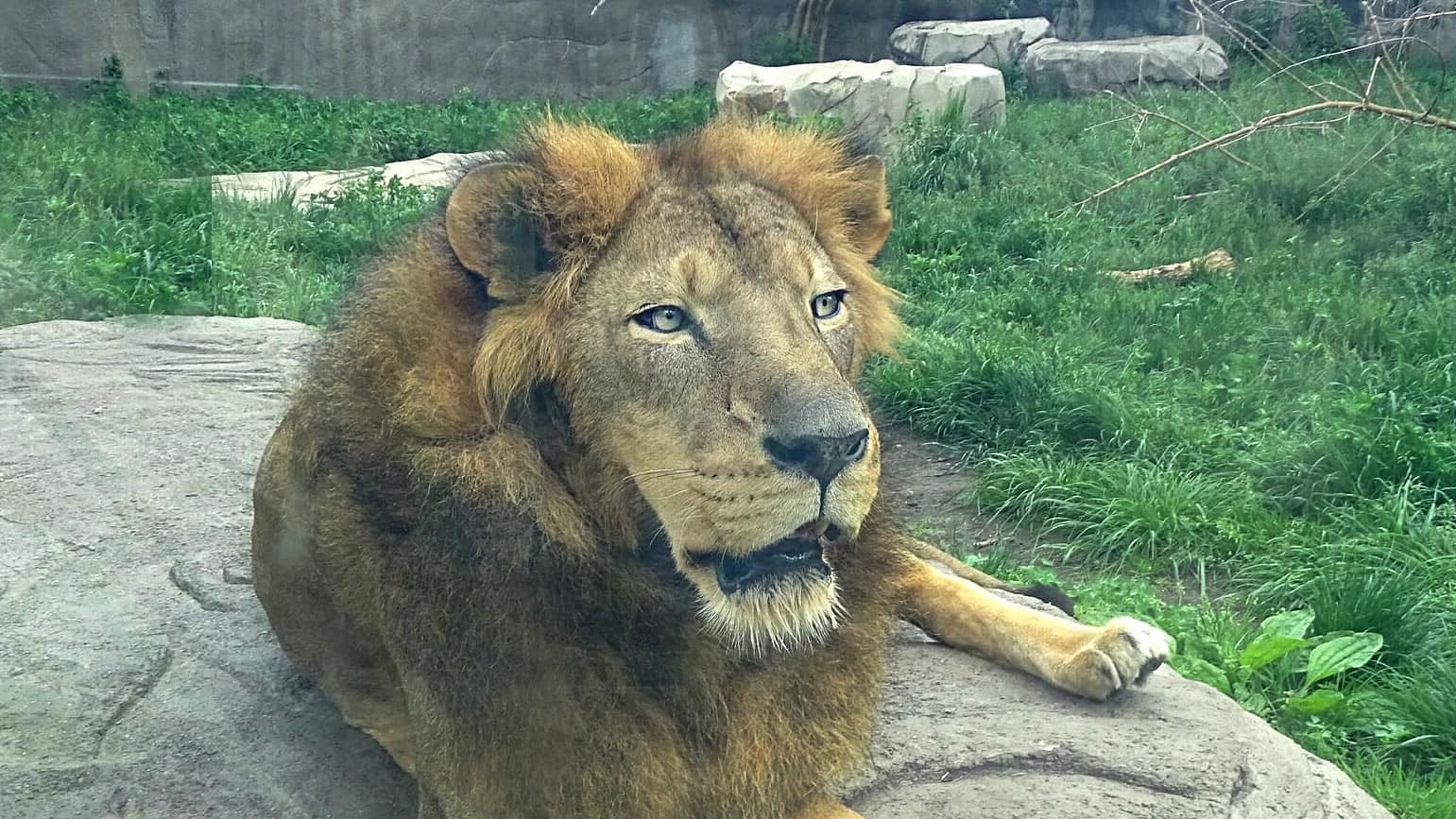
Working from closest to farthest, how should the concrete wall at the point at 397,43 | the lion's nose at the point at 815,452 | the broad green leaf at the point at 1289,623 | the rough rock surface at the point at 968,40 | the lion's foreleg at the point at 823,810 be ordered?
1. the lion's nose at the point at 815,452
2. the lion's foreleg at the point at 823,810
3. the broad green leaf at the point at 1289,623
4. the concrete wall at the point at 397,43
5. the rough rock surface at the point at 968,40

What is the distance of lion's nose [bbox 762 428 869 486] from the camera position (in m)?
2.02

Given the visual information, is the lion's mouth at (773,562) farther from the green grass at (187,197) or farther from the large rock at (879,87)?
the large rock at (879,87)

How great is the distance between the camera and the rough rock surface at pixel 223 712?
2.59 meters

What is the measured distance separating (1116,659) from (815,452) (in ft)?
3.59

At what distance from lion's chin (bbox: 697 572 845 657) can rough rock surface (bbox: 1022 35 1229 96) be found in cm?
619

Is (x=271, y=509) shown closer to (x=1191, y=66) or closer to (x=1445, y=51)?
(x=1191, y=66)

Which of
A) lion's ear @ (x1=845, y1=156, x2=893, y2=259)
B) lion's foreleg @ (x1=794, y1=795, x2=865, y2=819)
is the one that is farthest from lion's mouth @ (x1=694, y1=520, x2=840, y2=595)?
lion's ear @ (x1=845, y1=156, x2=893, y2=259)

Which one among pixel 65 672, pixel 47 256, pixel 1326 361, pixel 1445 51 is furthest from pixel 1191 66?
pixel 65 672

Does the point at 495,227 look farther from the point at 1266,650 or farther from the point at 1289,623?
the point at 1289,623

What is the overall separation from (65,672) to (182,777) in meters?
0.45

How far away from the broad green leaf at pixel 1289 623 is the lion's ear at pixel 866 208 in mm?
1836

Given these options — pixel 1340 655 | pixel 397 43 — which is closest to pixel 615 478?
pixel 1340 655

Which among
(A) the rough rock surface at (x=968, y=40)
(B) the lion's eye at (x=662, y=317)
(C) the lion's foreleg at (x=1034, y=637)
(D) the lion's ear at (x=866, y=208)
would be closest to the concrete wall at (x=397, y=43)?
(A) the rough rock surface at (x=968, y=40)

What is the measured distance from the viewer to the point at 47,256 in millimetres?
4309
